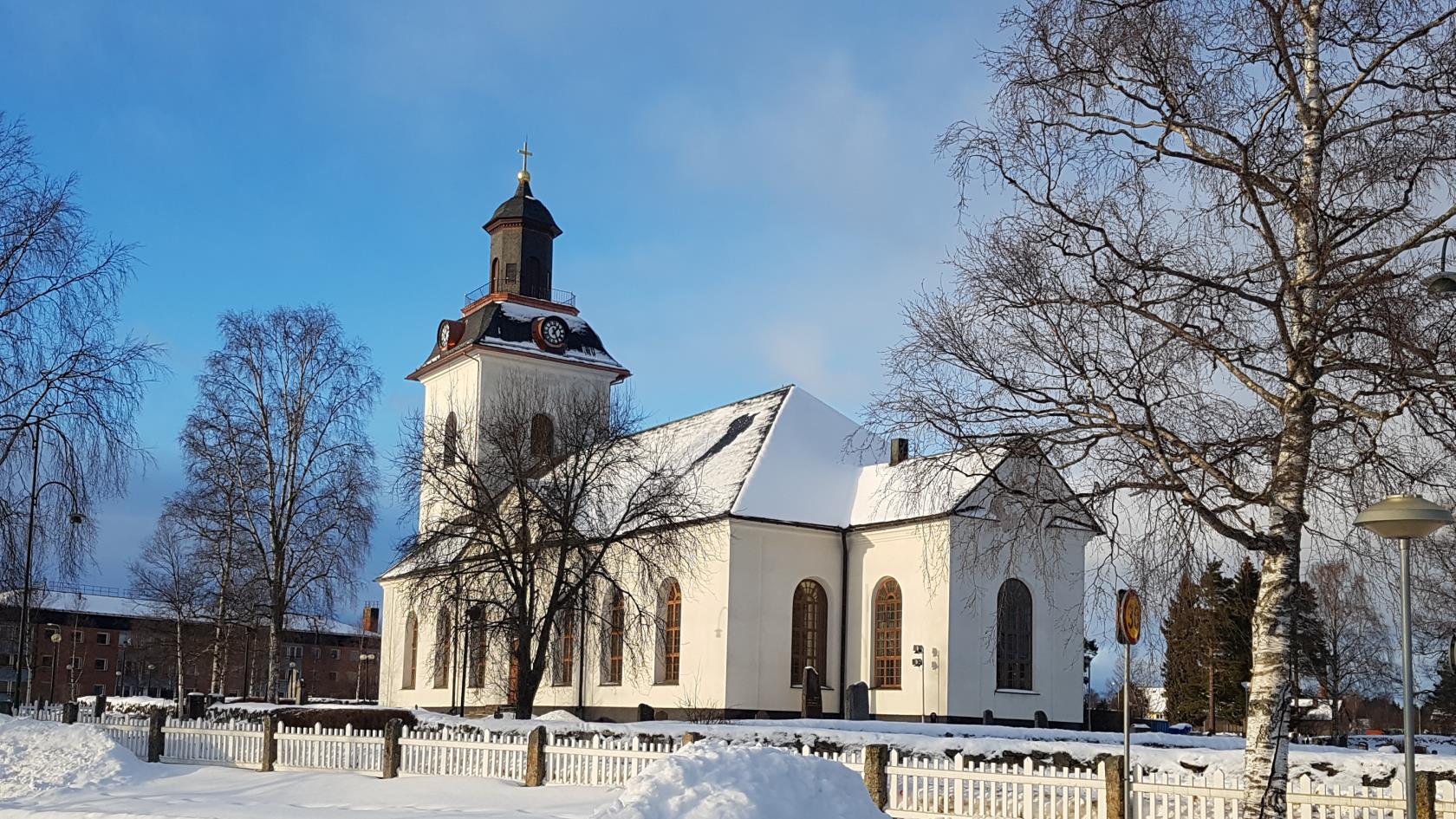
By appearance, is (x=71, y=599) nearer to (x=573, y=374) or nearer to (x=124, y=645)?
(x=124, y=645)

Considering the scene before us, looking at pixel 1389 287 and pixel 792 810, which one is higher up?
pixel 1389 287

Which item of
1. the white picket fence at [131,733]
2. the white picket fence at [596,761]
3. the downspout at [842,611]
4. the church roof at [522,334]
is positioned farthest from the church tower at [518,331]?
the white picket fence at [596,761]

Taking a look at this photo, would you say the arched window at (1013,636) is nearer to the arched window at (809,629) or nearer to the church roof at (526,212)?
the arched window at (809,629)

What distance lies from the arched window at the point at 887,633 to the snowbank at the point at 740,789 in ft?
82.0

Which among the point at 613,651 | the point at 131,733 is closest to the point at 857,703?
the point at 613,651

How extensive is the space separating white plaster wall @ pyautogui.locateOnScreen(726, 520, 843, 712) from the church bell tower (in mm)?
17335

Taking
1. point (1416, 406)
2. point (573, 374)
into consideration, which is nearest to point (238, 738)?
point (1416, 406)

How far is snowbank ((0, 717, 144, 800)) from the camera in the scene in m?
20.0

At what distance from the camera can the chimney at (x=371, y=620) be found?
336 ft

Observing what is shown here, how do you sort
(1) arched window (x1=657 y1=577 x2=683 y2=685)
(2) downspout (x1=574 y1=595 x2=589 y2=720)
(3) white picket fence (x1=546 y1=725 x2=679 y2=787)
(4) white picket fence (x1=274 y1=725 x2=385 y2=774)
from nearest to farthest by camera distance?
(3) white picket fence (x1=546 y1=725 x2=679 y2=787) < (4) white picket fence (x1=274 y1=725 x2=385 y2=774) < (1) arched window (x1=657 y1=577 x2=683 y2=685) < (2) downspout (x1=574 y1=595 x2=589 y2=720)

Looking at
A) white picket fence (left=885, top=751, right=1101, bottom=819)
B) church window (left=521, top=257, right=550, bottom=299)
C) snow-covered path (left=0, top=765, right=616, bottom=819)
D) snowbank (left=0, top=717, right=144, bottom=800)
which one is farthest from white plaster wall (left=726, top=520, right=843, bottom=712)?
white picket fence (left=885, top=751, right=1101, bottom=819)

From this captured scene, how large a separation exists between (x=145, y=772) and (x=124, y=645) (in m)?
83.1

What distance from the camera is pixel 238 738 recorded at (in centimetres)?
2327

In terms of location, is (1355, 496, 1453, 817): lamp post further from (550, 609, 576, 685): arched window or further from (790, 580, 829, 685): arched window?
(550, 609, 576, 685): arched window
